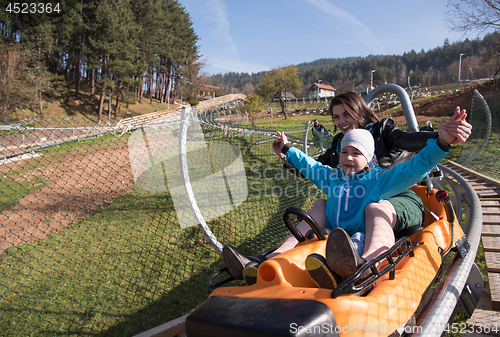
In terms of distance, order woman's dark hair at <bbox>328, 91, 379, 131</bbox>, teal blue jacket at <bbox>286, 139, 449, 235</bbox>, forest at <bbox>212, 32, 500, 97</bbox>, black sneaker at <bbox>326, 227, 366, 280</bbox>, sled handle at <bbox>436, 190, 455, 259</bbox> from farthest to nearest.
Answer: forest at <bbox>212, 32, 500, 97</bbox> < woman's dark hair at <bbox>328, 91, 379, 131</bbox> < sled handle at <bbox>436, 190, 455, 259</bbox> < teal blue jacket at <bbox>286, 139, 449, 235</bbox> < black sneaker at <bbox>326, 227, 366, 280</bbox>

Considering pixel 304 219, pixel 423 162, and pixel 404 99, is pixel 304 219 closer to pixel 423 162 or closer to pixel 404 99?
pixel 423 162

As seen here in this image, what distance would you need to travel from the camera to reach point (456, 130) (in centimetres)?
162

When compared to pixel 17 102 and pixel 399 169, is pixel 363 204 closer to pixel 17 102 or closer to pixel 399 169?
pixel 399 169

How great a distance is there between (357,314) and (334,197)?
107 cm

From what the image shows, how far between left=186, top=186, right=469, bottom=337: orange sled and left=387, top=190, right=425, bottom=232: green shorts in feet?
0.96

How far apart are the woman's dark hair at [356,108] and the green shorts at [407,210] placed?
0.79 meters

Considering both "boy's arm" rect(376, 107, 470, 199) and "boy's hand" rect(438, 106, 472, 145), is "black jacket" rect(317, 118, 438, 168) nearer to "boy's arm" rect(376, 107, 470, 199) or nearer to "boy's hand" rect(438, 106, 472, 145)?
"boy's arm" rect(376, 107, 470, 199)

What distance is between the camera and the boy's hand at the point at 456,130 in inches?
63.9

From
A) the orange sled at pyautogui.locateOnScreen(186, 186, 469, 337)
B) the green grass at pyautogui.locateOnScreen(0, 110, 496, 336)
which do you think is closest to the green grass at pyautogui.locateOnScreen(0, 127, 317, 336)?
the green grass at pyautogui.locateOnScreen(0, 110, 496, 336)

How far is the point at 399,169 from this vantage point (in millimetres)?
1981

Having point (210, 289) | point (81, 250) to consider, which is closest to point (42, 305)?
point (81, 250)

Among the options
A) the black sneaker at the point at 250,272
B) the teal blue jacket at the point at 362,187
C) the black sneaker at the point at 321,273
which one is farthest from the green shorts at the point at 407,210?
the black sneaker at the point at 250,272

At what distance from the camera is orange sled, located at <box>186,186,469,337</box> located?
1.25 metres

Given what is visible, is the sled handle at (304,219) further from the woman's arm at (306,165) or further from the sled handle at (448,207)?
the sled handle at (448,207)
